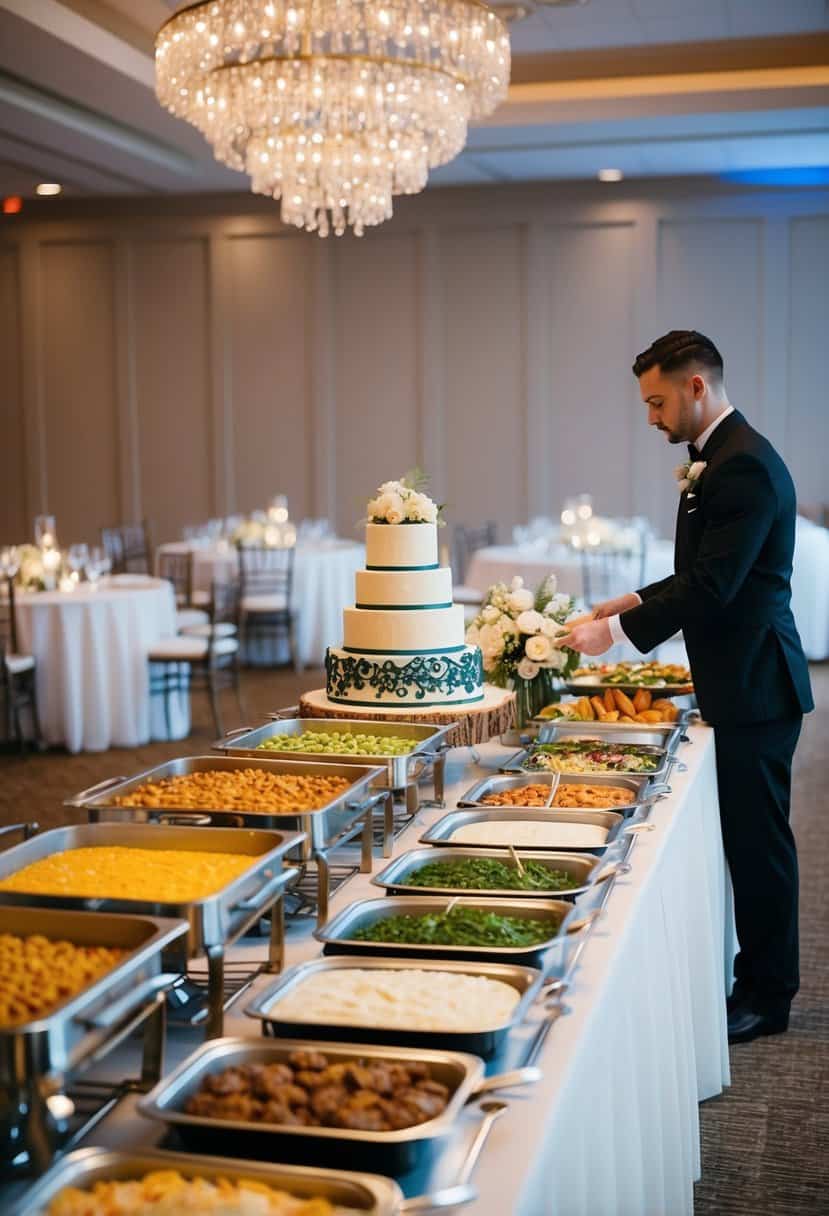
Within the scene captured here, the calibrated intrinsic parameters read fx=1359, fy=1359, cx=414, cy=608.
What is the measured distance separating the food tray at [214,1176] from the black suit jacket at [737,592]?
82.4 inches

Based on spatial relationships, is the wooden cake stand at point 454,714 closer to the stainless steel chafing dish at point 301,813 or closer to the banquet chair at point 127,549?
the stainless steel chafing dish at point 301,813

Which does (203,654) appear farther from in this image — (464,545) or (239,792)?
(239,792)

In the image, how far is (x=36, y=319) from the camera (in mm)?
12969

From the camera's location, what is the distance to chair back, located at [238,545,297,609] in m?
9.55

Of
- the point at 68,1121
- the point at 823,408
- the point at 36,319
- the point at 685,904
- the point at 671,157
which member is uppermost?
the point at 671,157

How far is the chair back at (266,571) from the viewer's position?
31.3ft

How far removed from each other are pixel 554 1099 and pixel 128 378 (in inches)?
471

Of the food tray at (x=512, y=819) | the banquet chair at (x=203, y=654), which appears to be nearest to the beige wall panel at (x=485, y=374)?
the banquet chair at (x=203, y=654)

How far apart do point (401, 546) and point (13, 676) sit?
4.61m

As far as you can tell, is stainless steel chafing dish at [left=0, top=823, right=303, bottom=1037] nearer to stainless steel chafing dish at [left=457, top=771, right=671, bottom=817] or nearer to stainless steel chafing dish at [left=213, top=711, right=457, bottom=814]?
stainless steel chafing dish at [left=213, top=711, right=457, bottom=814]

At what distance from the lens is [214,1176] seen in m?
1.28

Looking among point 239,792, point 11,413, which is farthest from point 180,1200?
point 11,413

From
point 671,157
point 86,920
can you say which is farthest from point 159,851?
point 671,157

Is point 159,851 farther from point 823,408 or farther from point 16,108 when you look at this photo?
point 823,408
